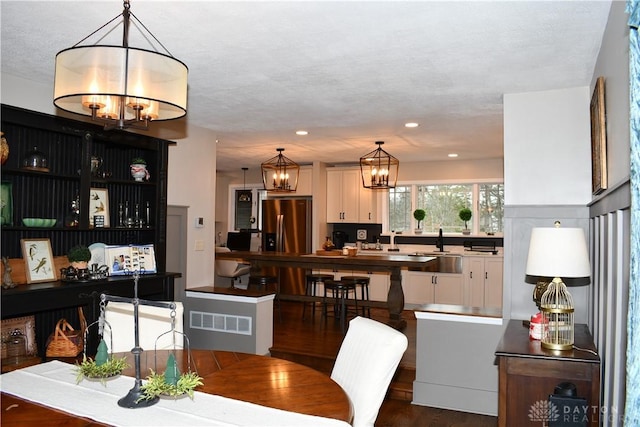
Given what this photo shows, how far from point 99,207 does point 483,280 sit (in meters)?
5.32

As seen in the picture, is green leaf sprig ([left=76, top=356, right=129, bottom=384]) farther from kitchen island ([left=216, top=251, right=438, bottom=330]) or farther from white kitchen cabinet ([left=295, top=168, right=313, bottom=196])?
white kitchen cabinet ([left=295, top=168, right=313, bottom=196])

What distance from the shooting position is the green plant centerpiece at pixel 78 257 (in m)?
3.72

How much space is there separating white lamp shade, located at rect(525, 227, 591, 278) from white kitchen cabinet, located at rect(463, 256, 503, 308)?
431 cm

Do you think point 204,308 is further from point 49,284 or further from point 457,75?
point 457,75

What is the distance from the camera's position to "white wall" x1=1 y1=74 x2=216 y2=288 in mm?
Result: 4945

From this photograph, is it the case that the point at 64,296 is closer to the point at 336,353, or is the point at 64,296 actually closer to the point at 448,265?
the point at 336,353

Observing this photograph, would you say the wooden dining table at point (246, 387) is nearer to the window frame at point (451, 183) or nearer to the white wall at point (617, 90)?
the white wall at point (617, 90)

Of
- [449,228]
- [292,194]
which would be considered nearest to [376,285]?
[449,228]

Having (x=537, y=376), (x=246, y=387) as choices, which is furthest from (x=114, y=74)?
(x=537, y=376)

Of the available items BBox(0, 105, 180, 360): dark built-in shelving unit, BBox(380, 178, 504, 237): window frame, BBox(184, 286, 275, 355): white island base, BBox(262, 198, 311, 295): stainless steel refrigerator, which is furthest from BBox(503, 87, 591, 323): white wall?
BBox(262, 198, 311, 295): stainless steel refrigerator

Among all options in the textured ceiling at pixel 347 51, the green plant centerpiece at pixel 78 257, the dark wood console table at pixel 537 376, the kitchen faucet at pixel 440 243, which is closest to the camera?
A: the textured ceiling at pixel 347 51

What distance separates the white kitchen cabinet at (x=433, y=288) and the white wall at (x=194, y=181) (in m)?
3.34

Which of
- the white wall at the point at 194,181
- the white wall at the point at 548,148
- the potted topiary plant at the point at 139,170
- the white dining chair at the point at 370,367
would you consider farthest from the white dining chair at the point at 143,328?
the white wall at the point at 548,148

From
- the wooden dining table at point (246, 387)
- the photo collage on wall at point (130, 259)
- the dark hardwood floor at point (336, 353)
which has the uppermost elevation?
the photo collage on wall at point (130, 259)
